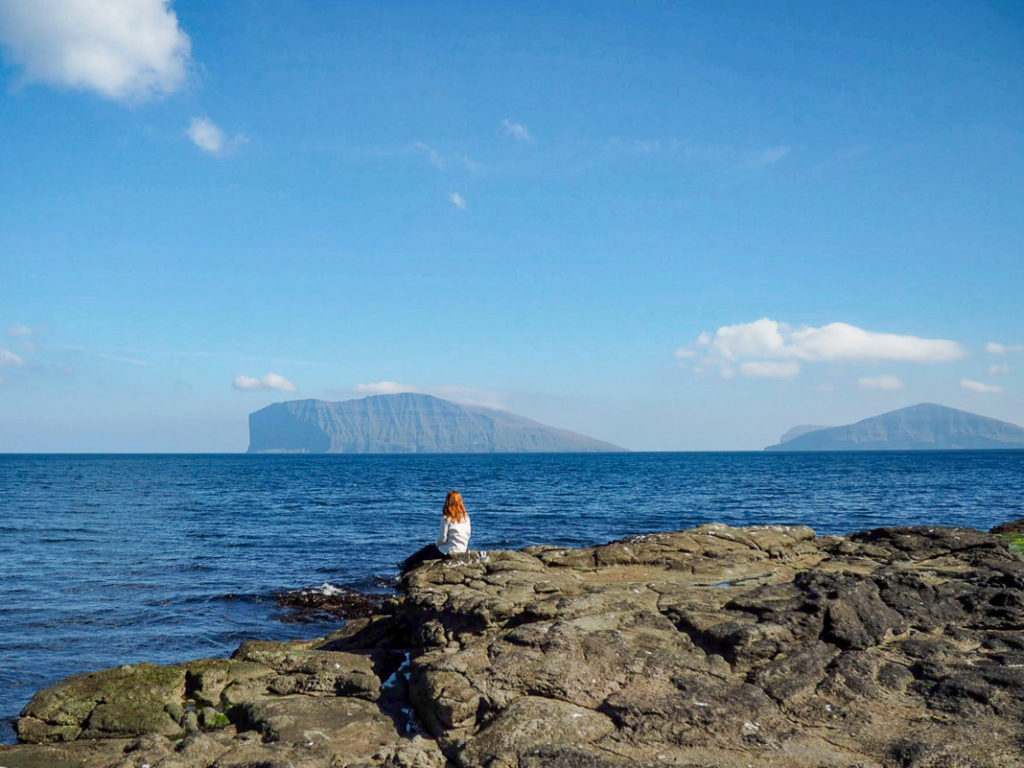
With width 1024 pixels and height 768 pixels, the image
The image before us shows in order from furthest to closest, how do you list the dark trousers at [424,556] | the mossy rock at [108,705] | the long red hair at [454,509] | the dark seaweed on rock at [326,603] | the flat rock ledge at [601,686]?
1. the dark seaweed on rock at [326,603]
2. the dark trousers at [424,556]
3. the long red hair at [454,509]
4. the mossy rock at [108,705]
5. the flat rock ledge at [601,686]

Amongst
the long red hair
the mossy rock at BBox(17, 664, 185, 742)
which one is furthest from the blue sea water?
the long red hair

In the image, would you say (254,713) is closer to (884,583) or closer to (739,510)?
(884,583)

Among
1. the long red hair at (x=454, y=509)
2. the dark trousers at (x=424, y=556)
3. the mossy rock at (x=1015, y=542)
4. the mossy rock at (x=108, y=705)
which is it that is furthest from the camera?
the mossy rock at (x=1015, y=542)

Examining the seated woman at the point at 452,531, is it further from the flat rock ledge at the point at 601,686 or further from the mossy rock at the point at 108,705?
the mossy rock at the point at 108,705

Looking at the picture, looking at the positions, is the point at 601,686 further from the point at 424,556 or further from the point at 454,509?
the point at 424,556

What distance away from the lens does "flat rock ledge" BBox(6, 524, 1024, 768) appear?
28.3ft

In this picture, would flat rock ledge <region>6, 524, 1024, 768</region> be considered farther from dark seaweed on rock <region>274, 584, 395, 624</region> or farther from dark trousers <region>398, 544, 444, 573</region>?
dark seaweed on rock <region>274, 584, 395, 624</region>

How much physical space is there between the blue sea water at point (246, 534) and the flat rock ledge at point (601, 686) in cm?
348

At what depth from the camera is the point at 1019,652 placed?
10.3m

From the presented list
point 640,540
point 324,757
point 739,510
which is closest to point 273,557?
point 640,540

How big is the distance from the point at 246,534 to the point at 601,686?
3258 cm

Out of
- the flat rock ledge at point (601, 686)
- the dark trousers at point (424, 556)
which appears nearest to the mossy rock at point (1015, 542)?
the flat rock ledge at point (601, 686)

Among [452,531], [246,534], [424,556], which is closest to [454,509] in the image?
[452,531]

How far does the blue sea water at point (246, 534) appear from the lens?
18.5m
